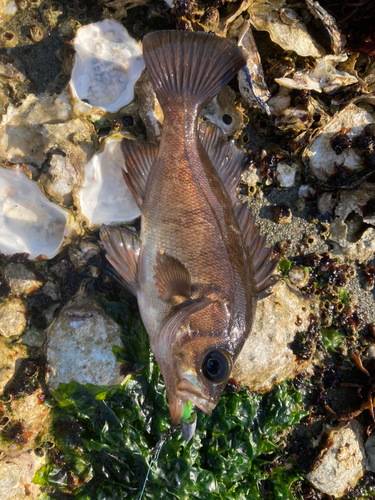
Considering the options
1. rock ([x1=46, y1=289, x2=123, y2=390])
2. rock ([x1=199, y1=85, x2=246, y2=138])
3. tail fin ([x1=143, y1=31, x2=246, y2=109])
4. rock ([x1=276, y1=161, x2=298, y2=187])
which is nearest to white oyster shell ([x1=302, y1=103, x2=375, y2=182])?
rock ([x1=276, y1=161, x2=298, y2=187])

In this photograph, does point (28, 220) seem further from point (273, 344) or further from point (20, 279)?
point (273, 344)

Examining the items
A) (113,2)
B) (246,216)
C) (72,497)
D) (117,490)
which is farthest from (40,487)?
(113,2)

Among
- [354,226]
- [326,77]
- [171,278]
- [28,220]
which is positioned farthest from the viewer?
[354,226]

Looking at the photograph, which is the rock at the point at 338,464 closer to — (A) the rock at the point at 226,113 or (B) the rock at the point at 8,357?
(B) the rock at the point at 8,357

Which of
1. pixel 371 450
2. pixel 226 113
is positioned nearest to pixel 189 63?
pixel 226 113

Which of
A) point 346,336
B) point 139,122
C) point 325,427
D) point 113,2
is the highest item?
point 113,2

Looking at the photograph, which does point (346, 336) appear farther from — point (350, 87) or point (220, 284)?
point (350, 87)
